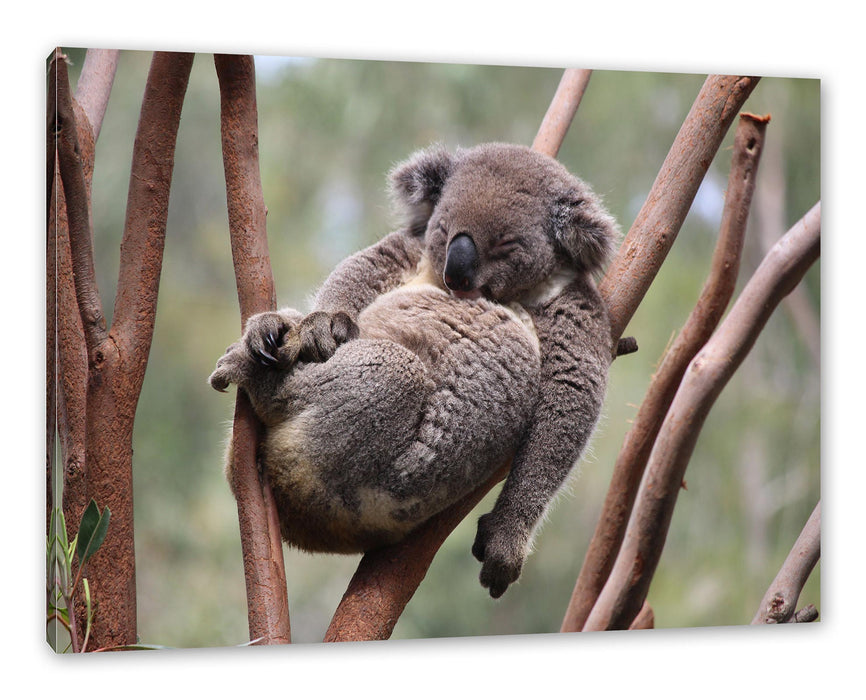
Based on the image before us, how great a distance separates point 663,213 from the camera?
2.37m

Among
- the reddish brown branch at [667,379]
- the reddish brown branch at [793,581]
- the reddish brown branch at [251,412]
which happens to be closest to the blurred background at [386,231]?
the reddish brown branch at [793,581]

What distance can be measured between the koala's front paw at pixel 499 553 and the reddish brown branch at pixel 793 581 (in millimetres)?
1035

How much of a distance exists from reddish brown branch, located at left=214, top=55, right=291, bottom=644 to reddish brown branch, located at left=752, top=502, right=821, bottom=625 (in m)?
1.47

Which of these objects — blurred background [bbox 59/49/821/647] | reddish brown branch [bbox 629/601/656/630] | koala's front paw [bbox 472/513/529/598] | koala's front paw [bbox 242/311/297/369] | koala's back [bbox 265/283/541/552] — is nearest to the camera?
koala's front paw [bbox 242/311/297/369]

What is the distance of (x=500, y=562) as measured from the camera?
2070 millimetres

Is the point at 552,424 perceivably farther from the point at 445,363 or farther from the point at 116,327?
the point at 116,327

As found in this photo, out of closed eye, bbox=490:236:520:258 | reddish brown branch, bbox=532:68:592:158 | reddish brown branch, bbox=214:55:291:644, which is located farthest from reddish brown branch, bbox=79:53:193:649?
reddish brown branch, bbox=532:68:592:158

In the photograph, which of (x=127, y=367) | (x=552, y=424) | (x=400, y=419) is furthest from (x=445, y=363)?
(x=127, y=367)

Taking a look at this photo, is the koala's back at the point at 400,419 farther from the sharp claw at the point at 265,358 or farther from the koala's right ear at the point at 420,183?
the koala's right ear at the point at 420,183

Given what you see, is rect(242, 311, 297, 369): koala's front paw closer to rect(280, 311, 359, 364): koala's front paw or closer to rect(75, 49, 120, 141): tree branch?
rect(280, 311, 359, 364): koala's front paw

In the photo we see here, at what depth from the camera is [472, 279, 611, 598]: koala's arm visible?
210 cm
